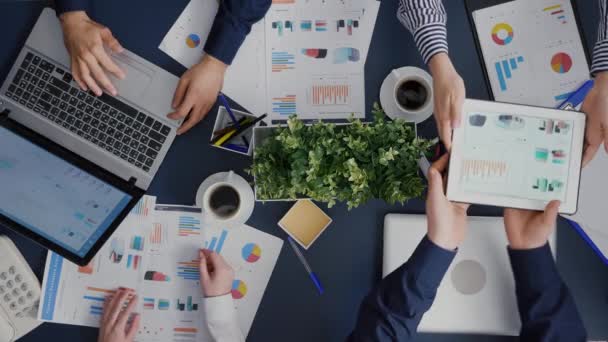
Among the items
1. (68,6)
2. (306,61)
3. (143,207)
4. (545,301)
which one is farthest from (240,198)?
(545,301)

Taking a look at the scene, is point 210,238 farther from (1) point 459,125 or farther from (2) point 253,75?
(1) point 459,125

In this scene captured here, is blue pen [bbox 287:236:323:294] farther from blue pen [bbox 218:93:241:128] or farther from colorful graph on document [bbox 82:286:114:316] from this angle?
colorful graph on document [bbox 82:286:114:316]

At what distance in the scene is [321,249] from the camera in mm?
1104

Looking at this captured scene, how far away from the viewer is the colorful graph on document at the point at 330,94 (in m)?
1.09

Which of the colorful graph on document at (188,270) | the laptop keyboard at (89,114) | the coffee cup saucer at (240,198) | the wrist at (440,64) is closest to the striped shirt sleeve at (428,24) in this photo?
the wrist at (440,64)

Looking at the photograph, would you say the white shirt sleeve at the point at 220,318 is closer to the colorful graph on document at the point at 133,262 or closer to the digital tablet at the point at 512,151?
the colorful graph on document at the point at 133,262

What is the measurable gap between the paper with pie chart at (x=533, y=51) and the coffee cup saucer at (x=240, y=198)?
59 cm

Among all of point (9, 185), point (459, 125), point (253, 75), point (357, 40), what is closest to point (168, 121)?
point (253, 75)

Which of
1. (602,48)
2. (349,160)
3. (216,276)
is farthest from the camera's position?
(216,276)

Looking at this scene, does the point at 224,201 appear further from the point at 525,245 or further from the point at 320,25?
the point at 525,245

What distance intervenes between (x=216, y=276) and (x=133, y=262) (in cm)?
21

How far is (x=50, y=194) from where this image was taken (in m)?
1.03

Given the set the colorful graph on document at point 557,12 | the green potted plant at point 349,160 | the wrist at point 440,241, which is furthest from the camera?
the colorful graph on document at point 557,12

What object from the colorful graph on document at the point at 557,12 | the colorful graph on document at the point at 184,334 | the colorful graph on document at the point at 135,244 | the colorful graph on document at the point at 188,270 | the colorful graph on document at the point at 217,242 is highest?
the colorful graph on document at the point at 557,12
